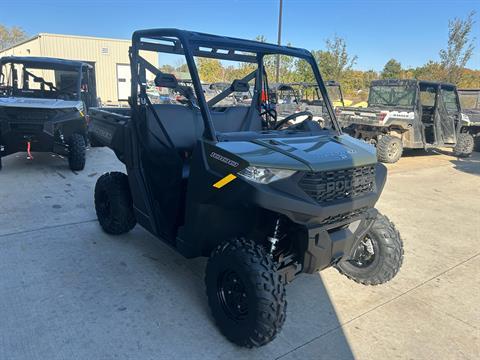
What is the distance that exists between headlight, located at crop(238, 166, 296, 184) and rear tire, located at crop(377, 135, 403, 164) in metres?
6.93

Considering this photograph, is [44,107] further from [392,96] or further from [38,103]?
[392,96]

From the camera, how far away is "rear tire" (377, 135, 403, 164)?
849 cm

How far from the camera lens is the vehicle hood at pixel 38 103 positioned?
234 inches

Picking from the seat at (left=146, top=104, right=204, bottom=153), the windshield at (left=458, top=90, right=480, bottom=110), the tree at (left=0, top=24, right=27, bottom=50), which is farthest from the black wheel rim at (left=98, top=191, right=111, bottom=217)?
the tree at (left=0, top=24, right=27, bottom=50)

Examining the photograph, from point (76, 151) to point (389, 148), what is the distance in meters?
6.39

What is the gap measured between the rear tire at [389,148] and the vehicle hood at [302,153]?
6211mm

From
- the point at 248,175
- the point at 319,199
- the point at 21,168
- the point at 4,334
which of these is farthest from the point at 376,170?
the point at 21,168

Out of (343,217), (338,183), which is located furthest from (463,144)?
(338,183)

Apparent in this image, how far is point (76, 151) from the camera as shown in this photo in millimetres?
6316

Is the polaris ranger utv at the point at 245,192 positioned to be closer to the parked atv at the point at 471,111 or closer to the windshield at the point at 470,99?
the parked atv at the point at 471,111

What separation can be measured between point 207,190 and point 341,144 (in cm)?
99

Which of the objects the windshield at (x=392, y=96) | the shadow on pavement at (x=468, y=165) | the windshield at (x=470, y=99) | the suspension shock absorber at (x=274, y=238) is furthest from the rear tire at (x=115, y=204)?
the windshield at (x=470, y=99)

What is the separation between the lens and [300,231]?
2332 mm

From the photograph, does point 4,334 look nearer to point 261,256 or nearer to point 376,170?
point 261,256
